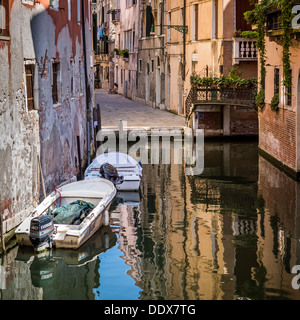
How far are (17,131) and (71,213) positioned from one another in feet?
6.22

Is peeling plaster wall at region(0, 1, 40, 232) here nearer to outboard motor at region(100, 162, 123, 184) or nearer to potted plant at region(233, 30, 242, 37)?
outboard motor at region(100, 162, 123, 184)

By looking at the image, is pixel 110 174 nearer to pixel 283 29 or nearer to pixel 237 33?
pixel 283 29

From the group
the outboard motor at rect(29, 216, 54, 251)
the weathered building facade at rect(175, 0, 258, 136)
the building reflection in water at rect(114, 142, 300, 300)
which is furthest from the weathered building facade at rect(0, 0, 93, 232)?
the weathered building facade at rect(175, 0, 258, 136)

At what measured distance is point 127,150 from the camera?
1004 inches

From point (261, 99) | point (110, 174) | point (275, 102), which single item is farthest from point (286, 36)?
point (110, 174)

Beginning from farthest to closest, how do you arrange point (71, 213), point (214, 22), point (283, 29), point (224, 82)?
point (214, 22) → point (224, 82) → point (283, 29) → point (71, 213)

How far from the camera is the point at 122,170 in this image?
18.9 metres

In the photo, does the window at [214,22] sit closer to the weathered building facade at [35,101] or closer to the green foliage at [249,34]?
the green foliage at [249,34]

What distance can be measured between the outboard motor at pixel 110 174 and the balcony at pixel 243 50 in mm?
9879

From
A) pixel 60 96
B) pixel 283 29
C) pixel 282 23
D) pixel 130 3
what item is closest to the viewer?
pixel 60 96

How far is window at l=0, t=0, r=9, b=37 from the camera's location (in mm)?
12770

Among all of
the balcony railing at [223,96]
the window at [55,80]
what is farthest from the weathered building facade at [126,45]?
the window at [55,80]

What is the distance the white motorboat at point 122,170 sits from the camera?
720 inches

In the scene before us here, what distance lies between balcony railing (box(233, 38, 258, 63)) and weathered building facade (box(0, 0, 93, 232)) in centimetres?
734
